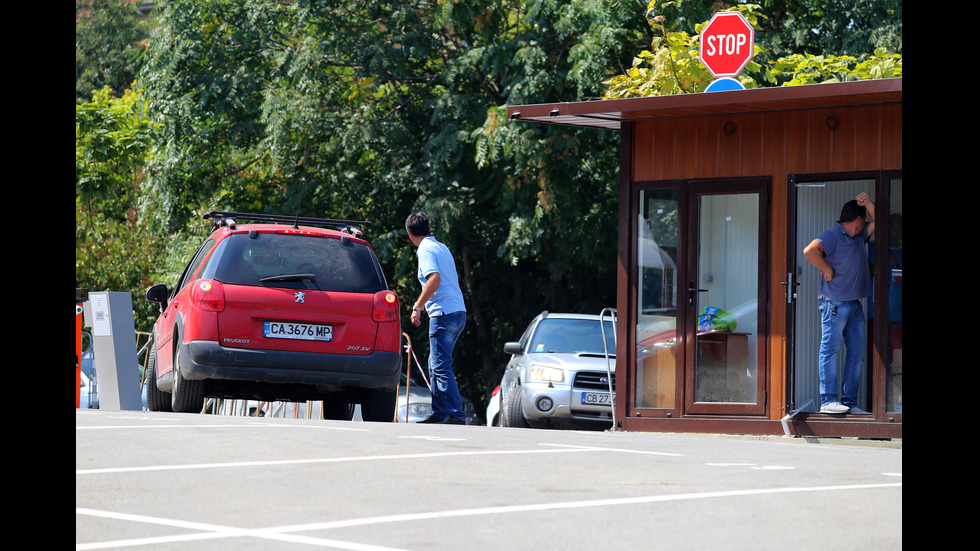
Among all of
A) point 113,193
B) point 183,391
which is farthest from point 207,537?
point 113,193

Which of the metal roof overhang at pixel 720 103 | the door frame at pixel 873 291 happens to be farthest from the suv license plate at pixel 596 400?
the door frame at pixel 873 291

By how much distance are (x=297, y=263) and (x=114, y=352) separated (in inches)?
166

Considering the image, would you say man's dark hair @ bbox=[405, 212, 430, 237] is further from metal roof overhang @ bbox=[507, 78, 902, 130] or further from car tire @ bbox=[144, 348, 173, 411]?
car tire @ bbox=[144, 348, 173, 411]

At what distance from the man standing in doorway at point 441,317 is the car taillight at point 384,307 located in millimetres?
244

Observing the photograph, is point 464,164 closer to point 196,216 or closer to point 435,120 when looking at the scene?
point 435,120

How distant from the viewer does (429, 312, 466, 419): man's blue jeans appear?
1262 cm

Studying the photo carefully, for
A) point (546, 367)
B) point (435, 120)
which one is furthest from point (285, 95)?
point (546, 367)

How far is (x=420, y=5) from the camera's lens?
79.3 ft

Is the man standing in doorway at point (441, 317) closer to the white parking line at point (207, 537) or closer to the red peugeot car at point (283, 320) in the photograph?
the red peugeot car at point (283, 320)

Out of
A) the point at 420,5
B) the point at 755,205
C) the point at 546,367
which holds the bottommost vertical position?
the point at 546,367

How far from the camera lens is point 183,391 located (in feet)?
40.2
